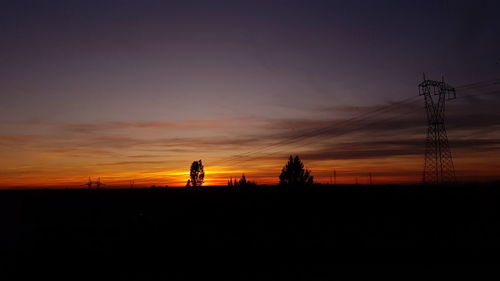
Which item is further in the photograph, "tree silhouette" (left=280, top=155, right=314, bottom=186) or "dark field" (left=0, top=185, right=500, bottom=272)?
"tree silhouette" (left=280, top=155, right=314, bottom=186)

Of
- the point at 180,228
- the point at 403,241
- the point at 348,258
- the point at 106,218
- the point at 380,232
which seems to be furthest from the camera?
the point at 106,218

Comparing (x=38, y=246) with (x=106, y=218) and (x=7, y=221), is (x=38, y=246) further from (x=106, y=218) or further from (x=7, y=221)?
(x=7, y=221)

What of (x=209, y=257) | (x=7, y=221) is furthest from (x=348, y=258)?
(x=7, y=221)

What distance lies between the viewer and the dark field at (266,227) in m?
30.3

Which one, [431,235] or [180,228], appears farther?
[180,228]

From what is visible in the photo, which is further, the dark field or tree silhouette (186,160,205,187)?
tree silhouette (186,160,205,187)

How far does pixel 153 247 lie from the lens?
3064 centimetres

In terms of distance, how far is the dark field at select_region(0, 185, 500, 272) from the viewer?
30328mm

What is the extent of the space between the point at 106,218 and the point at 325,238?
30.1 meters

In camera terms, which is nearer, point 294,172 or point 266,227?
point 266,227

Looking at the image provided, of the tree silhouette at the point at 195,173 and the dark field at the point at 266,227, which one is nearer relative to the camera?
the dark field at the point at 266,227

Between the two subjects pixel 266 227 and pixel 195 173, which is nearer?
pixel 266 227

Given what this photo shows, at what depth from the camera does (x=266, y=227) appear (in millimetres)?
39125

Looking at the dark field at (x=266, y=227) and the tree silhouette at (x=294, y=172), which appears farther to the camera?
the tree silhouette at (x=294, y=172)
